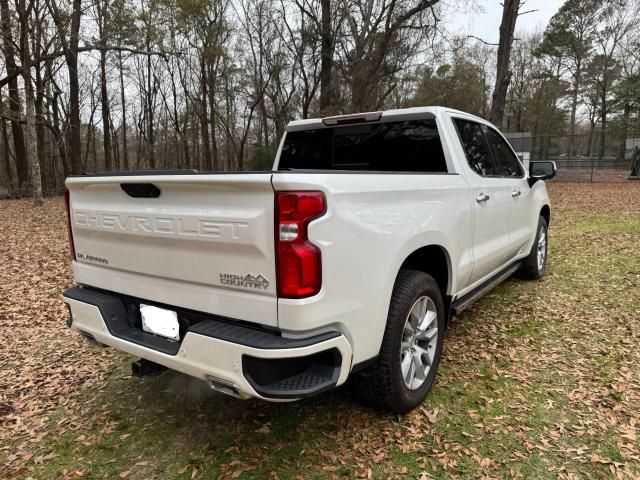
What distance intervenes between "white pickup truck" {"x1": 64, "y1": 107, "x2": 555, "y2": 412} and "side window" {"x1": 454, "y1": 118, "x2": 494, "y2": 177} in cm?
24

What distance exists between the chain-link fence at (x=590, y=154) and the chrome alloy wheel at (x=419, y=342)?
59.6 ft

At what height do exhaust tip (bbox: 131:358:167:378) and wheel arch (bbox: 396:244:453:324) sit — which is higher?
wheel arch (bbox: 396:244:453:324)

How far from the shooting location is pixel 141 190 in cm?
230

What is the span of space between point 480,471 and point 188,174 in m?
2.10

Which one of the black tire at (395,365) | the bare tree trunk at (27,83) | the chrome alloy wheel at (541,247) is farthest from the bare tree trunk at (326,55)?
the black tire at (395,365)

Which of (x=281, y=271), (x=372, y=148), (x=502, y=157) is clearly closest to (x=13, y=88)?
(x=372, y=148)

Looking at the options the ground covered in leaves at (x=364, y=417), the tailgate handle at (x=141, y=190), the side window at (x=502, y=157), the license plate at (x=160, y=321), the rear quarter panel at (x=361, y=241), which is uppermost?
the side window at (x=502, y=157)

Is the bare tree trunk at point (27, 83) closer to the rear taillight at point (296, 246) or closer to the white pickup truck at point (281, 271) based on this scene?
the white pickup truck at point (281, 271)

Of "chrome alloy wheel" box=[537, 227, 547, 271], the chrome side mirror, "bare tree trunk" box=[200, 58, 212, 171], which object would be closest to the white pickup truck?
the chrome side mirror

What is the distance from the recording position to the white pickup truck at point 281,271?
1.91m

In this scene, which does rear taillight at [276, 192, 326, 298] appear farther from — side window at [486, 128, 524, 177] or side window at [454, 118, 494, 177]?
side window at [486, 128, 524, 177]

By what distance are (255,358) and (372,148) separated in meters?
2.28

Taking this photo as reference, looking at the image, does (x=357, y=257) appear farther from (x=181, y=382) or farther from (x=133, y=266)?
(x=181, y=382)

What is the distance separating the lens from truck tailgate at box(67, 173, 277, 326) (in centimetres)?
194
